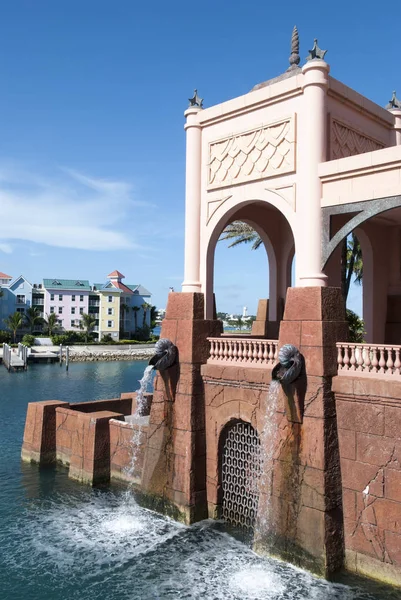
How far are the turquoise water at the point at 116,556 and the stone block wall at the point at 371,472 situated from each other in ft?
1.84

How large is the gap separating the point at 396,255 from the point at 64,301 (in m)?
67.3

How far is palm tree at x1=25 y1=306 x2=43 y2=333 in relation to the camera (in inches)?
2806

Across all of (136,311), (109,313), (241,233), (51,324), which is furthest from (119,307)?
(241,233)

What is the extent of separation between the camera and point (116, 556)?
10.5 meters

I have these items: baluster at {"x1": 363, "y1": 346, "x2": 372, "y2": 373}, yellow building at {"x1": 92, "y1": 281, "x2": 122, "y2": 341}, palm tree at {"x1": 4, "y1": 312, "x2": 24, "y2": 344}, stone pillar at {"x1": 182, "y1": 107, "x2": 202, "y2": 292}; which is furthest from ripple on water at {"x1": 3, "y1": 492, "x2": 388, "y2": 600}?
yellow building at {"x1": 92, "y1": 281, "x2": 122, "y2": 341}

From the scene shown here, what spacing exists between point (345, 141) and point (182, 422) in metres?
7.83

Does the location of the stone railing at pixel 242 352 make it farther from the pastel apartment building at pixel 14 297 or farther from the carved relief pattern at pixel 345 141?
the pastel apartment building at pixel 14 297

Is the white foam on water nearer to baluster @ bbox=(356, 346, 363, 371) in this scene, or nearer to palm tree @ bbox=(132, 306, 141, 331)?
baluster @ bbox=(356, 346, 363, 371)

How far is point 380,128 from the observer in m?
13.7

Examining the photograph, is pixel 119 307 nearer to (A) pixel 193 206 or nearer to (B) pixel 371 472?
(A) pixel 193 206

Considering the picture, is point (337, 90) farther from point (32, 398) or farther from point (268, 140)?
point (32, 398)

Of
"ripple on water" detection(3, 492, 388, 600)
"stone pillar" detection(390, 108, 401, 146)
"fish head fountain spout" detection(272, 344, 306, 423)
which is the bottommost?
"ripple on water" detection(3, 492, 388, 600)

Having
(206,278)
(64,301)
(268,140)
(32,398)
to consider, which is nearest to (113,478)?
(206,278)

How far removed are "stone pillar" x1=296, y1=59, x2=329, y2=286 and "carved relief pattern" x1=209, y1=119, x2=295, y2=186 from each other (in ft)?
1.65
